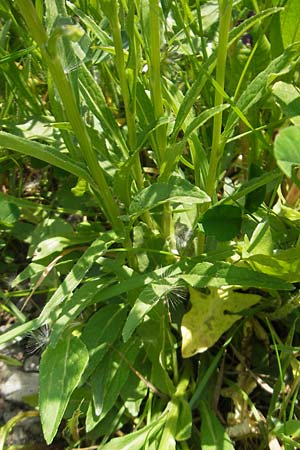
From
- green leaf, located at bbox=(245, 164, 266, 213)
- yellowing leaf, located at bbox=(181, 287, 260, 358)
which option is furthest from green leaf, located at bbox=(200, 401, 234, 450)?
green leaf, located at bbox=(245, 164, 266, 213)

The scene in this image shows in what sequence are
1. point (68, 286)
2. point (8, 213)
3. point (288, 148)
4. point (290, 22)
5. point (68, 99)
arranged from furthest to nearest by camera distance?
1. point (8, 213)
2. point (290, 22)
3. point (68, 286)
4. point (68, 99)
5. point (288, 148)

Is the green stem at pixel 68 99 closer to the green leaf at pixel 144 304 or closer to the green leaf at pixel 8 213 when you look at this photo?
the green leaf at pixel 144 304

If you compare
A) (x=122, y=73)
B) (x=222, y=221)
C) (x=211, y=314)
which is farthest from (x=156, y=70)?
(x=211, y=314)

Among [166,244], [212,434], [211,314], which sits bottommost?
[212,434]

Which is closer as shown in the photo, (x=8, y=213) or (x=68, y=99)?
(x=68, y=99)

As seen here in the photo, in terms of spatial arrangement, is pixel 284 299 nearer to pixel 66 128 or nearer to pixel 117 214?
pixel 117 214

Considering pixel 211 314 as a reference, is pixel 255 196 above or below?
above

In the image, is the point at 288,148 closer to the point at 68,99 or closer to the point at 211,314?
the point at 68,99
